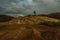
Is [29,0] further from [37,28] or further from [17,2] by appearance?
[37,28]

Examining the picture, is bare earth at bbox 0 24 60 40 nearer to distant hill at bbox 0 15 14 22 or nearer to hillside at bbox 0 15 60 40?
hillside at bbox 0 15 60 40

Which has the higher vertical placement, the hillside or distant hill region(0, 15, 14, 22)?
distant hill region(0, 15, 14, 22)

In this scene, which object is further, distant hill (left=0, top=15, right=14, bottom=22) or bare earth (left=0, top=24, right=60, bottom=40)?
distant hill (left=0, top=15, right=14, bottom=22)

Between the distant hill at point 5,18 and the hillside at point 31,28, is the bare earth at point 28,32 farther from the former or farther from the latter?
the distant hill at point 5,18

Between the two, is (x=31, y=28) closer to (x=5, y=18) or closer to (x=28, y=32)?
(x=28, y=32)

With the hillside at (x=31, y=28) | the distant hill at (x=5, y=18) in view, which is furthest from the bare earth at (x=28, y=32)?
the distant hill at (x=5, y=18)

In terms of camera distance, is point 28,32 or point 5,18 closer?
point 28,32

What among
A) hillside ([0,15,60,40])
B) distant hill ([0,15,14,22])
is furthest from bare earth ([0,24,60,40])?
distant hill ([0,15,14,22])

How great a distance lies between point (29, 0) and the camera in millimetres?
4270

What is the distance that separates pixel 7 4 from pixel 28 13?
653 mm

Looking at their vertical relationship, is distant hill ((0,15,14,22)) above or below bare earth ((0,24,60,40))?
above

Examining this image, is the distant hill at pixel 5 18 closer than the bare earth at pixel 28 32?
No

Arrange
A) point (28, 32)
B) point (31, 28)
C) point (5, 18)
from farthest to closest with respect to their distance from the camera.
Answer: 1. point (5, 18)
2. point (31, 28)
3. point (28, 32)

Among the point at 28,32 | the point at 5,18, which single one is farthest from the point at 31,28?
the point at 5,18
